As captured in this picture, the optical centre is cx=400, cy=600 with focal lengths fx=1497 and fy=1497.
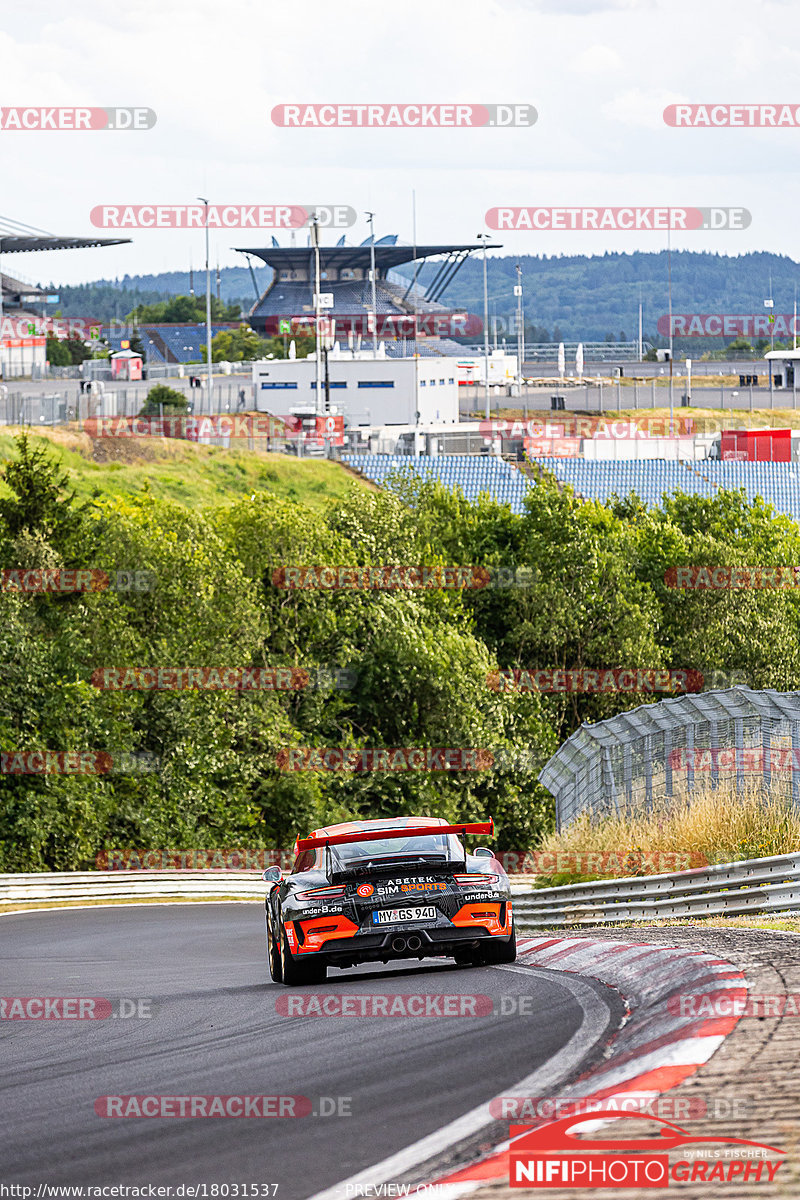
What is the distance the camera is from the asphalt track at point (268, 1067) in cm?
506

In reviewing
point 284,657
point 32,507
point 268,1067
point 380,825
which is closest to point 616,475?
point 284,657

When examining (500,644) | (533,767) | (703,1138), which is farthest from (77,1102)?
(500,644)

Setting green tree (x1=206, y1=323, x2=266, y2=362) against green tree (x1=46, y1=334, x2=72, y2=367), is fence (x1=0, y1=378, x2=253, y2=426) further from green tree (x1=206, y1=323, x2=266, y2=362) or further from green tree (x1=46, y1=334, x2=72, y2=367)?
green tree (x1=206, y1=323, x2=266, y2=362)

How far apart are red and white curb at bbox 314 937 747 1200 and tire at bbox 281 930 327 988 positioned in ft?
4.28

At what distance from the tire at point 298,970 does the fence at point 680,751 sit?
5908 mm

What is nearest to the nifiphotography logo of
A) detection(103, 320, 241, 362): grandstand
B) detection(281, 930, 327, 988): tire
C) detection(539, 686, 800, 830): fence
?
detection(281, 930, 327, 988): tire

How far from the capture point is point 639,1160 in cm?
441

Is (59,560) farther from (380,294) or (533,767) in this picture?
(380,294)

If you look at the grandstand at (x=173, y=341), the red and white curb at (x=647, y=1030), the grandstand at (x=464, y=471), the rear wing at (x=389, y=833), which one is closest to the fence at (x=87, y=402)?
the grandstand at (x=464, y=471)

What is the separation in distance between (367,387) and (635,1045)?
4010 inches

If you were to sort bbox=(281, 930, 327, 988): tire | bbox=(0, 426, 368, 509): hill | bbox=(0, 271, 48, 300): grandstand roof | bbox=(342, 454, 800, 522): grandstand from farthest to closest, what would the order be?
1. bbox=(0, 271, 48, 300): grandstand roof
2. bbox=(342, 454, 800, 522): grandstand
3. bbox=(0, 426, 368, 509): hill
4. bbox=(281, 930, 327, 988): tire

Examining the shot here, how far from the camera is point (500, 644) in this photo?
5106 cm

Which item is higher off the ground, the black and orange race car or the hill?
the hill

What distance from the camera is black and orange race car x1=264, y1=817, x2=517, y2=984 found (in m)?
10.0
